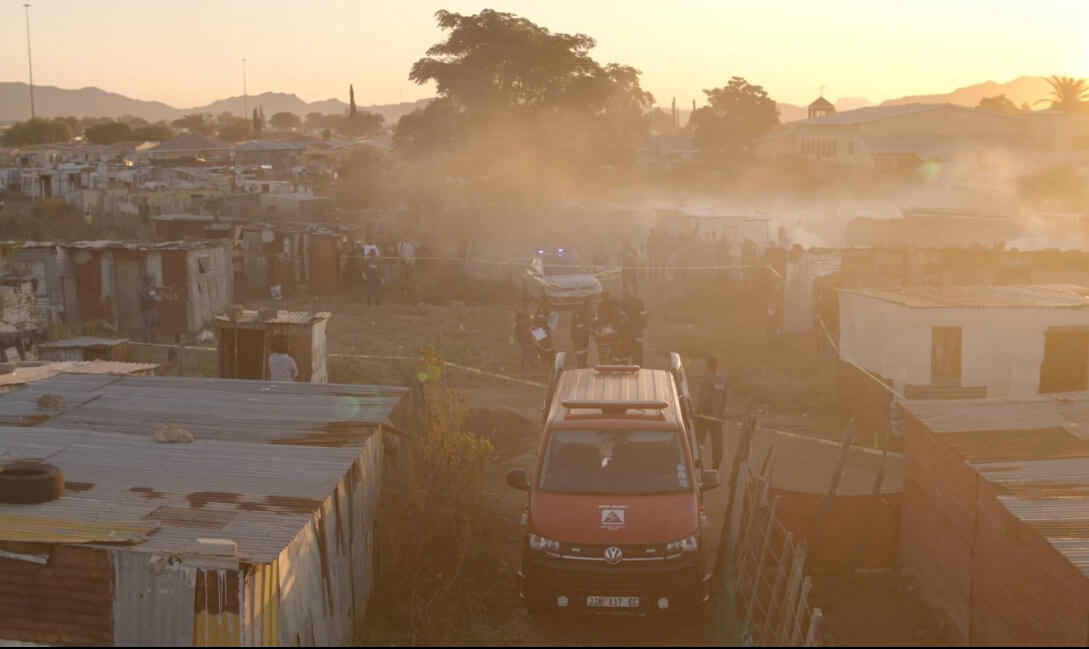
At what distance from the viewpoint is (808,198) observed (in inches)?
2373

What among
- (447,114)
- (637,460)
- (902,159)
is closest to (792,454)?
(637,460)

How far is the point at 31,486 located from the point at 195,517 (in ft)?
4.07

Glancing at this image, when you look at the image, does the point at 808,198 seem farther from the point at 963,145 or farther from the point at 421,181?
→ the point at 421,181

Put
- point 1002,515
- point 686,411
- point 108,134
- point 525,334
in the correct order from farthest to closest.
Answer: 1. point 108,134
2. point 525,334
3. point 686,411
4. point 1002,515

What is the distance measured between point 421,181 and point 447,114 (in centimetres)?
375

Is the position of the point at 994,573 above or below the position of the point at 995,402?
below

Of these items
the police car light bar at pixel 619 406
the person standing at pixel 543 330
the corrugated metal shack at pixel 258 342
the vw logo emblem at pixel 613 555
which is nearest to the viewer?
the vw logo emblem at pixel 613 555

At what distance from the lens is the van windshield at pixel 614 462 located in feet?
32.4

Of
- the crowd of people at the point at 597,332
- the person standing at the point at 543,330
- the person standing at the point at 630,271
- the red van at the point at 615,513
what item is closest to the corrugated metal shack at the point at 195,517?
the red van at the point at 615,513

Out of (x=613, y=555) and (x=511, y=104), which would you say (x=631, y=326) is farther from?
(x=511, y=104)

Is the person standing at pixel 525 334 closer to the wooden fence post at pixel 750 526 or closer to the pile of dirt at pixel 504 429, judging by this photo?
the pile of dirt at pixel 504 429

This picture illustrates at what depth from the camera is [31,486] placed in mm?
8172

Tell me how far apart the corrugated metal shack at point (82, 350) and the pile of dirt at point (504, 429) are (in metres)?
6.36

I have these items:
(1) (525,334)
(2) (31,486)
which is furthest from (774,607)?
(1) (525,334)
